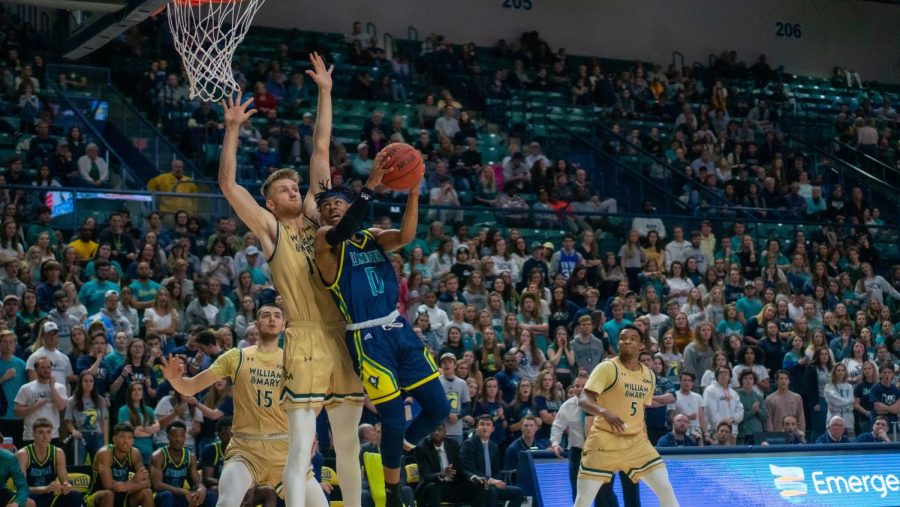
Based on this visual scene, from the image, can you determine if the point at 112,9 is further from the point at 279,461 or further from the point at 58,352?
the point at 279,461

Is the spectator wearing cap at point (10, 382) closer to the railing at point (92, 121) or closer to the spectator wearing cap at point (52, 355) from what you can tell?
the spectator wearing cap at point (52, 355)

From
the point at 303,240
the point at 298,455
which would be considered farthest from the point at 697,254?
the point at 298,455

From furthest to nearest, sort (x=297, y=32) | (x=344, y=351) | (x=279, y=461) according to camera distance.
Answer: (x=297, y=32)
(x=279, y=461)
(x=344, y=351)

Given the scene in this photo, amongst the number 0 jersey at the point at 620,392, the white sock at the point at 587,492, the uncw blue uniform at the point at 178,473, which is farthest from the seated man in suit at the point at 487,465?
the uncw blue uniform at the point at 178,473

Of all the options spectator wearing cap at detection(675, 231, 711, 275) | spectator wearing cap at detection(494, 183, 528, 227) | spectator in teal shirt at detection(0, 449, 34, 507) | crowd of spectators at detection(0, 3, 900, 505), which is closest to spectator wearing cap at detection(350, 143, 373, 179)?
crowd of spectators at detection(0, 3, 900, 505)

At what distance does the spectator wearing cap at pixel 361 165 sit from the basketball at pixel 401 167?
11.8 meters

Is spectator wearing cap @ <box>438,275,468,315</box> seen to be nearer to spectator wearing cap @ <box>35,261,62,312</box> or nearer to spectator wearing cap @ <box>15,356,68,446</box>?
spectator wearing cap @ <box>35,261,62,312</box>

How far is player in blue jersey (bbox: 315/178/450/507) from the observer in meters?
7.93

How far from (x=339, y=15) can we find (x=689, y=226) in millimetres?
9704

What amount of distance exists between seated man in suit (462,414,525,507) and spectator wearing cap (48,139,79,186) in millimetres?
7069

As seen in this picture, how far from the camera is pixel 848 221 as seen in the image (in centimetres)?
2366

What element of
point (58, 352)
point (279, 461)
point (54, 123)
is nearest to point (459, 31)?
point (54, 123)

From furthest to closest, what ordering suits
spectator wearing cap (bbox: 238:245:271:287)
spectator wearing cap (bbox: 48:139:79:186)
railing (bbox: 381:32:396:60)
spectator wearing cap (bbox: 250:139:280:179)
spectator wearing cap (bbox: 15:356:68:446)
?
railing (bbox: 381:32:396:60)
spectator wearing cap (bbox: 250:139:280:179)
spectator wearing cap (bbox: 48:139:79:186)
spectator wearing cap (bbox: 238:245:271:287)
spectator wearing cap (bbox: 15:356:68:446)

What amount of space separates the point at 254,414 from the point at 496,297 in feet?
25.1
